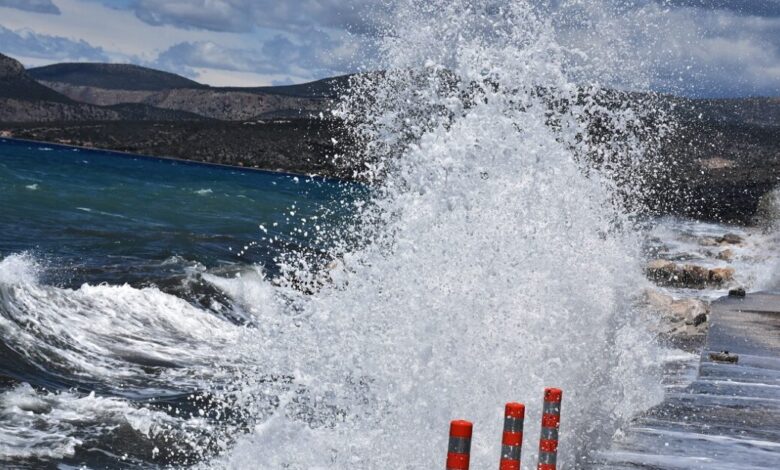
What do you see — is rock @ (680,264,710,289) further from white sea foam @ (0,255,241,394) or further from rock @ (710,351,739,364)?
white sea foam @ (0,255,241,394)

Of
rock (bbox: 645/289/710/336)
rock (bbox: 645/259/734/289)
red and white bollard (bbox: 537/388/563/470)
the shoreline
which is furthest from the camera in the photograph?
the shoreline

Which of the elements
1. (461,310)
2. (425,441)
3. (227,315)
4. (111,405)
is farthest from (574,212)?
(227,315)

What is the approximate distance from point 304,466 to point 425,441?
904 mm

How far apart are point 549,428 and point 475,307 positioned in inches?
97.1

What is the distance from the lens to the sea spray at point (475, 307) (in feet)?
29.6

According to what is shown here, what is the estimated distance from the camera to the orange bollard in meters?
5.85

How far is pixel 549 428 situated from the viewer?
7.26 metres

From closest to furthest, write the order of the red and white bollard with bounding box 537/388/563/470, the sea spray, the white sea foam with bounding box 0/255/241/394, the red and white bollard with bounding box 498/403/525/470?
1. the red and white bollard with bounding box 498/403/525/470
2. the red and white bollard with bounding box 537/388/563/470
3. the sea spray
4. the white sea foam with bounding box 0/255/241/394

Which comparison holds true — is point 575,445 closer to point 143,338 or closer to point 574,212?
point 574,212

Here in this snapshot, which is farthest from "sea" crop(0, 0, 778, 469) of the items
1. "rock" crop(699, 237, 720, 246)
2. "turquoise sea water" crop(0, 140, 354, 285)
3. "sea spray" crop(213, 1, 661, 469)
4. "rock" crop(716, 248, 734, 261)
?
"rock" crop(699, 237, 720, 246)

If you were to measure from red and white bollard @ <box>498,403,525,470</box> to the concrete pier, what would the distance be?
2398 mm

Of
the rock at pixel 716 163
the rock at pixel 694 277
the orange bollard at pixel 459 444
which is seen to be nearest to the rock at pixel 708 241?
the rock at pixel 694 277

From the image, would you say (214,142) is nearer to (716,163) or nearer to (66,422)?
(716,163)

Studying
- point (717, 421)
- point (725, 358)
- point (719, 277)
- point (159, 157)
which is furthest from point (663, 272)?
point (159, 157)
